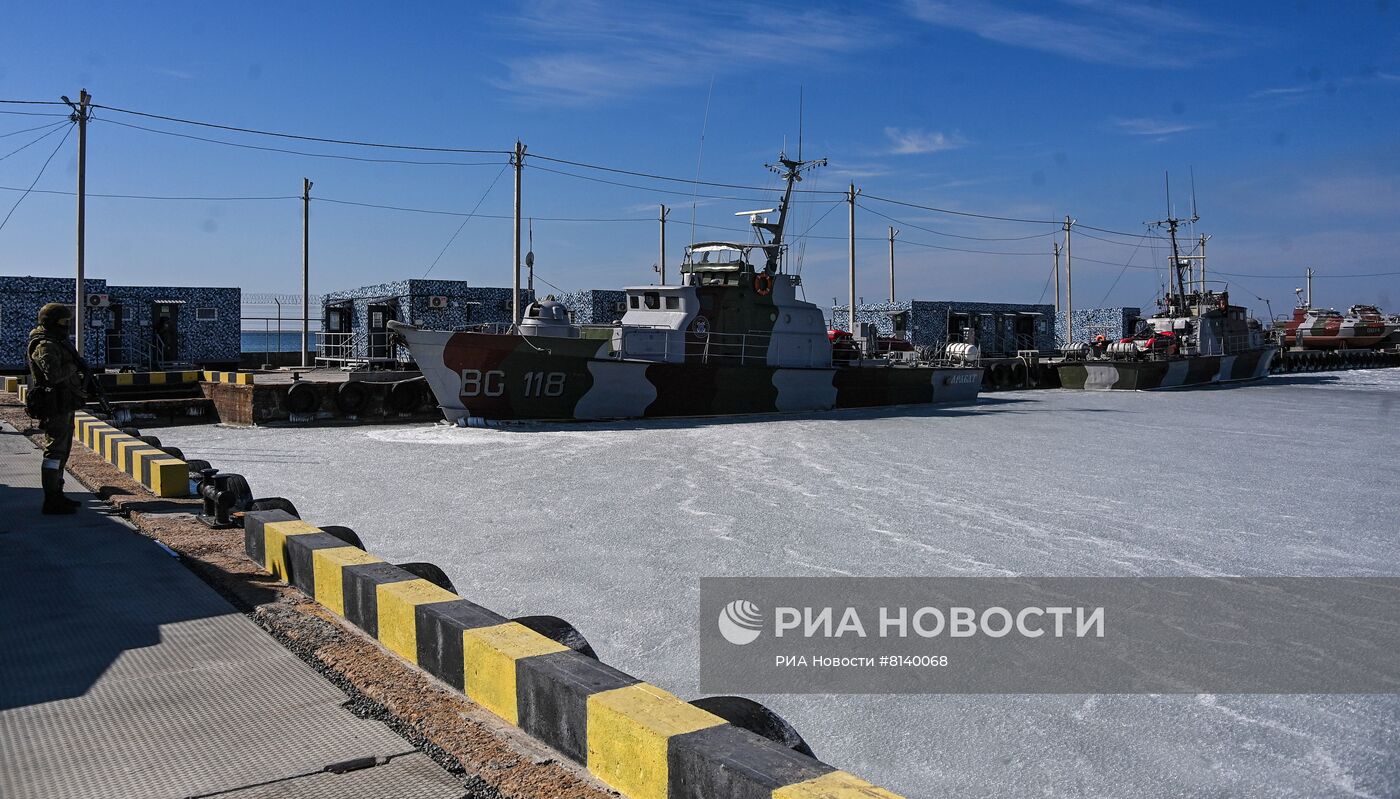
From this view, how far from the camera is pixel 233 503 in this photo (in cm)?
580

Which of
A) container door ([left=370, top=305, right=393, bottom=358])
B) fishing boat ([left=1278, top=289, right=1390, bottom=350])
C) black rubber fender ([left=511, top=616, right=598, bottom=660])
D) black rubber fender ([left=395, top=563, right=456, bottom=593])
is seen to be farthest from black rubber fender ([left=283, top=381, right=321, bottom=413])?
fishing boat ([left=1278, top=289, right=1390, bottom=350])

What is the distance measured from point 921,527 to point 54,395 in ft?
19.6

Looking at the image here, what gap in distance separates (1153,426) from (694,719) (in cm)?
1589

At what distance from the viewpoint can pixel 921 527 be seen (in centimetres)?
733

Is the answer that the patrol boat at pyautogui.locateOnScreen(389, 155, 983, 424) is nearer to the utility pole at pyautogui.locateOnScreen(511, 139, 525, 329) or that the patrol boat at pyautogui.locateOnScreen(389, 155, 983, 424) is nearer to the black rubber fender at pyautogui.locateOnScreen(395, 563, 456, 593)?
the utility pole at pyautogui.locateOnScreen(511, 139, 525, 329)

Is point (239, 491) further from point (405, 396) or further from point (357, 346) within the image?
point (357, 346)

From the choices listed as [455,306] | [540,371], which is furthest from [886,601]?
[455,306]

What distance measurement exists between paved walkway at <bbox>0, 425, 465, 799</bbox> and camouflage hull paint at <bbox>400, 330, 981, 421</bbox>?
10.4 m

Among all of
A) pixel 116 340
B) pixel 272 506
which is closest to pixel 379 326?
pixel 116 340

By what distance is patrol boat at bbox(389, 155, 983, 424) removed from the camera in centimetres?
1518

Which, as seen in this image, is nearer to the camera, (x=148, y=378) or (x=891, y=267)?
(x=148, y=378)

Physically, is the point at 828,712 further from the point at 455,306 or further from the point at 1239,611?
the point at 455,306

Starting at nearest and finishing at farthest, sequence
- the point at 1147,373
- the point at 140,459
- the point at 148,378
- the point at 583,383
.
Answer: the point at 140,459
the point at 583,383
the point at 148,378
the point at 1147,373


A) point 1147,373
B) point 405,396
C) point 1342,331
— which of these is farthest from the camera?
point 1342,331
